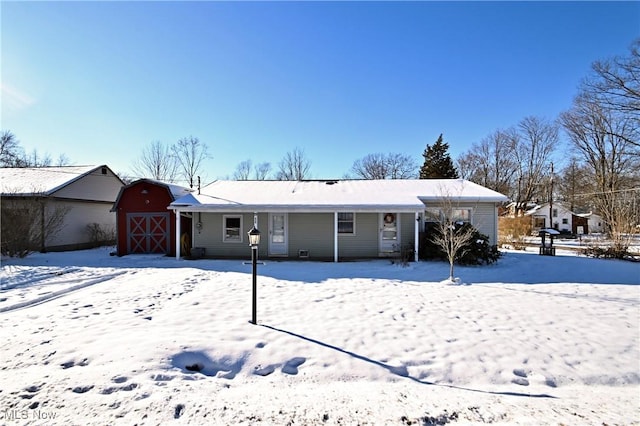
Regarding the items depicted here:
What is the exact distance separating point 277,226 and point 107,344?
29.0 ft

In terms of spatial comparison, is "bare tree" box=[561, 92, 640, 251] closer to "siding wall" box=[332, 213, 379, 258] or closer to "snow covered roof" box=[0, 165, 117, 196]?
"siding wall" box=[332, 213, 379, 258]

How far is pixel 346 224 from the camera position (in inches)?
493

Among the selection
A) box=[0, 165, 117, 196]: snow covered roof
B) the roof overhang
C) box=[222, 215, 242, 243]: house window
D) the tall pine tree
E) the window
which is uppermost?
the tall pine tree

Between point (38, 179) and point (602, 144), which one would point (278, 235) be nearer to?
point (38, 179)

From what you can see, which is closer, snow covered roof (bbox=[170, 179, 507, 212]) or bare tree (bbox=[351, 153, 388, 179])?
snow covered roof (bbox=[170, 179, 507, 212])

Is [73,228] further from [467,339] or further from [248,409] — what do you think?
[467,339]

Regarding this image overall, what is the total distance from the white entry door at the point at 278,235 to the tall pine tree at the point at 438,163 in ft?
69.5

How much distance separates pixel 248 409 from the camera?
2.78 meters

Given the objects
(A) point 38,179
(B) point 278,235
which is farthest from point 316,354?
(A) point 38,179

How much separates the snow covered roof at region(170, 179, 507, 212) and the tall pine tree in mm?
15522

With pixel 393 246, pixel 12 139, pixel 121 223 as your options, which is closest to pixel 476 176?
pixel 393 246

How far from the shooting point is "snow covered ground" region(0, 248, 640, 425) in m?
2.81

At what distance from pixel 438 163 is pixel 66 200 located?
94.8 ft

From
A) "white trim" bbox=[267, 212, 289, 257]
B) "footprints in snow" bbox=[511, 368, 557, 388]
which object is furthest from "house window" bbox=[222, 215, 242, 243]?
"footprints in snow" bbox=[511, 368, 557, 388]
